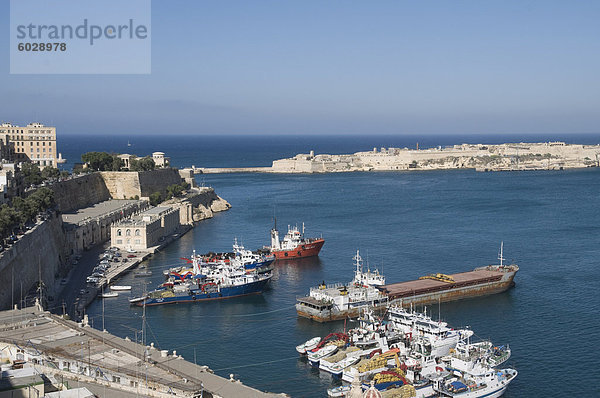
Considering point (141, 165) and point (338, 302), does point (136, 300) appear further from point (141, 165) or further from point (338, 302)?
point (141, 165)

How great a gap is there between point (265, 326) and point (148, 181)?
38934 millimetres

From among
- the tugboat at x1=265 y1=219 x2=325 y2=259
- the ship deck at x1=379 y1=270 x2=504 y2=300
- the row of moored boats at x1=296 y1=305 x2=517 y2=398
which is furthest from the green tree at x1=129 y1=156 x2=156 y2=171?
the row of moored boats at x1=296 y1=305 x2=517 y2=398

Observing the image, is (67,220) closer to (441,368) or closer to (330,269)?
(330,269)

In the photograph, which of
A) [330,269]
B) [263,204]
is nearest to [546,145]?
[263,204]

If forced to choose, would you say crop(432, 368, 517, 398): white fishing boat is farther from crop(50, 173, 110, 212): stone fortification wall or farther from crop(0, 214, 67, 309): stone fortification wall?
crop(50, 173, 110, 212): stone fortification wall

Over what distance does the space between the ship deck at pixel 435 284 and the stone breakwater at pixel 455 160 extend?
84396mm

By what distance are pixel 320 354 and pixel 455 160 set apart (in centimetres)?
11166

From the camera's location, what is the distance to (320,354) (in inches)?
1023

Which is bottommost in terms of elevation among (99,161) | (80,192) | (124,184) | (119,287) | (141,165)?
(119,287)

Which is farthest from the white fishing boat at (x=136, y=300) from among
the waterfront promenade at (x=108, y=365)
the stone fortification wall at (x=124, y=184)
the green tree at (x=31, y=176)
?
the stone fortification wall at (x=124, y=184)

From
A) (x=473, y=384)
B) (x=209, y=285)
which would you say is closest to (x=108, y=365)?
(x=473, y=384)

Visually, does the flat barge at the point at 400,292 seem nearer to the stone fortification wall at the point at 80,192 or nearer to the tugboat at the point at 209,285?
the tugboat at the point at 209,285

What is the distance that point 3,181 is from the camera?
40.1 m

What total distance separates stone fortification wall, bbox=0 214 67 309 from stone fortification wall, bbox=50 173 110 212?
10349mm
